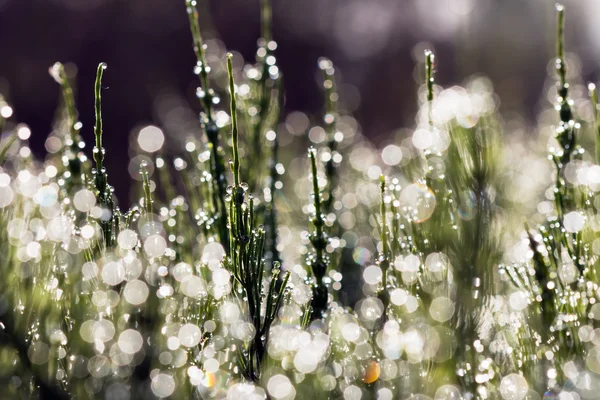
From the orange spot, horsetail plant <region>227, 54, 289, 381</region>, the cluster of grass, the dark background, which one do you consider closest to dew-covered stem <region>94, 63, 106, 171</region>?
the cluster of grass

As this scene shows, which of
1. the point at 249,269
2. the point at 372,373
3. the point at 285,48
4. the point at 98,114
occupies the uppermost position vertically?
the point at 285,48

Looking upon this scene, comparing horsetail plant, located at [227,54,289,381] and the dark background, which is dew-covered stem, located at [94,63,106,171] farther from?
the dark background

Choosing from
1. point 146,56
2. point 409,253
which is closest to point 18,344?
point 409,253

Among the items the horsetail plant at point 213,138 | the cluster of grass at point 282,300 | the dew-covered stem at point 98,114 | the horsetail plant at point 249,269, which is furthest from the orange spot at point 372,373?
the dew-covered stem at point 98,114

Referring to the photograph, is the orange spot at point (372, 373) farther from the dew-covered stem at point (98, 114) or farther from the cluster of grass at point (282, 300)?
the dew-covered stem at point (98, 114)

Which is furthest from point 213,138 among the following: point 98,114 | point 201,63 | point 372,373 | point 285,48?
point 285,48

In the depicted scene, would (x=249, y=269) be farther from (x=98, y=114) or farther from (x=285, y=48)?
(x=285, y=48)
